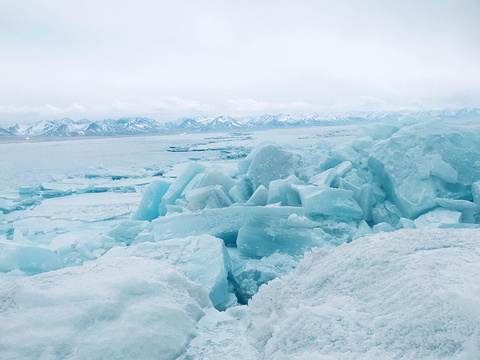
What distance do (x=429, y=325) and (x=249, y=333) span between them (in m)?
0.73

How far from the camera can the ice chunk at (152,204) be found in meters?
4.69

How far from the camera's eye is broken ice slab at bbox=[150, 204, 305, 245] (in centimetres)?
333

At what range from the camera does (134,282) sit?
1511 millimetres

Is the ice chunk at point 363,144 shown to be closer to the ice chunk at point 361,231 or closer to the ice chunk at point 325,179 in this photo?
the ice chunk at point 325,179

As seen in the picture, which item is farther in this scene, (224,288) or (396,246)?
(224,288)

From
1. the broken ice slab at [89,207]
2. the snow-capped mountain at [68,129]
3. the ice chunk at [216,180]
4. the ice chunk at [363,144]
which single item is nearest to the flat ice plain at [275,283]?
the ice chunk at [216,180]

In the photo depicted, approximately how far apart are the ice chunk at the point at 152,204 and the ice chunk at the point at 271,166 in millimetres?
1396

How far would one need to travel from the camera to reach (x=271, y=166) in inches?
183

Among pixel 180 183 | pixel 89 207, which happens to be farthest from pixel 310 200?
pixel 89 207

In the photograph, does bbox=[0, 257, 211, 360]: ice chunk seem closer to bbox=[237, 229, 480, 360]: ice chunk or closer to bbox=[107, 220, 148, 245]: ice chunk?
bbox=[237, 229, 480, 360]: ice chunk

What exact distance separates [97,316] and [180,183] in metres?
3.66

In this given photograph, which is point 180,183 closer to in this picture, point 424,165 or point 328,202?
point 328,202

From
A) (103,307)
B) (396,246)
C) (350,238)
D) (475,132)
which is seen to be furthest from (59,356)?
(475,132)

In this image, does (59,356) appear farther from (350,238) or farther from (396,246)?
(350,238)
